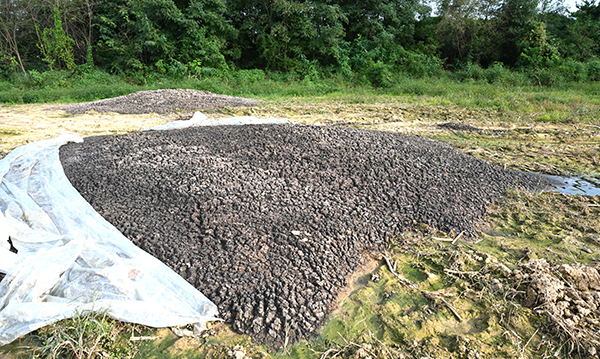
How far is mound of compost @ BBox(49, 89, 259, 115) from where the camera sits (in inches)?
315

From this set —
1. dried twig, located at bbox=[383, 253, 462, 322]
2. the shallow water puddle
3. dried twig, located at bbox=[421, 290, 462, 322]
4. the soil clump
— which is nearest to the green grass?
the shallow water puddle

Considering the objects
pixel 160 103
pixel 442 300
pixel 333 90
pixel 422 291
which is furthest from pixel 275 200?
pixel 333 90

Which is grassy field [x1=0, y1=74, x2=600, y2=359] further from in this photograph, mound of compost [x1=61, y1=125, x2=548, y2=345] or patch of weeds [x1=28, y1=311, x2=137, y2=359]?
mound of compost [x1=61, y1=125, x2=548, y2=345]

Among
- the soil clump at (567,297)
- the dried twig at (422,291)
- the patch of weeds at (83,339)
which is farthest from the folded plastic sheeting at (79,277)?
the soil clump at (567,297)

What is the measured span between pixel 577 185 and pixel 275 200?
12.2ft

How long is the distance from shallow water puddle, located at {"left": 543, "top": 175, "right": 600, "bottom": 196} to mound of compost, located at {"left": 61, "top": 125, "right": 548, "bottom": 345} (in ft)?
0.85

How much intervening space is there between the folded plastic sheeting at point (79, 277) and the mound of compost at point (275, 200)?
0.39 ft

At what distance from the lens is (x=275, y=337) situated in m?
1.99

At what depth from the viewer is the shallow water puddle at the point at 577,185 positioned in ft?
13.3

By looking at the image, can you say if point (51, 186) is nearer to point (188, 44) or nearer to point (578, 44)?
point (188, 44)

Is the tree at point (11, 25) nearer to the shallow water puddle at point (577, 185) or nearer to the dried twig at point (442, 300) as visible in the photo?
the dried twig at point (442, 300)

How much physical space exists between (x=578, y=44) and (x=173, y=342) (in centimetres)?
1722

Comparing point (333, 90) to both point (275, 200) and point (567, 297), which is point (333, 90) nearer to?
point (275, 200)

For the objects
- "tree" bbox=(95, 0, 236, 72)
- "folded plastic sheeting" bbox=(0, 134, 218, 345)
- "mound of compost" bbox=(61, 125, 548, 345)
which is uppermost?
"tree" bbox=(95, 0, 236, 72)
